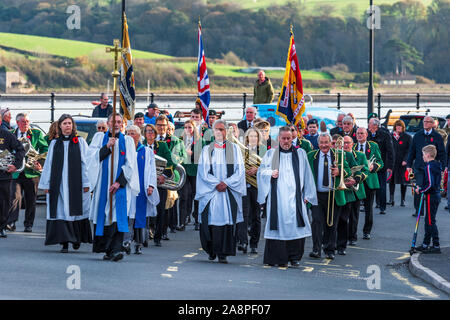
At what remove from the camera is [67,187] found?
482 inches

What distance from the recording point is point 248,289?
31.1 ft

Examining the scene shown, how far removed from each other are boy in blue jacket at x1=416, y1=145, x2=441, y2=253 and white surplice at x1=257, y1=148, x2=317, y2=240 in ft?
5.73

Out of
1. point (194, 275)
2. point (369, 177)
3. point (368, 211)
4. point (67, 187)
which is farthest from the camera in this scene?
point (369, 177)

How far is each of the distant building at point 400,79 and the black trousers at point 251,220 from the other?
83822mm

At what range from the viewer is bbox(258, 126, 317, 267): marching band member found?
11.5 metres

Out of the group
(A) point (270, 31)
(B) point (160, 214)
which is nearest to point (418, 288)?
(B) point (160, 214)

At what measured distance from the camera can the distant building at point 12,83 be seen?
77.9m

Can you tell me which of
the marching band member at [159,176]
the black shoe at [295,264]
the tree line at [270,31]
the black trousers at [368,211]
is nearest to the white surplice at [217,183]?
the black shoe at [295,264]

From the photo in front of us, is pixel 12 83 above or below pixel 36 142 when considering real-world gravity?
above

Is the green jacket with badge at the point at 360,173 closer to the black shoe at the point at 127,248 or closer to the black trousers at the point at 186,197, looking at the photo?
the black trousers at the point at 186,197

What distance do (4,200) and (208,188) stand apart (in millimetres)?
3430

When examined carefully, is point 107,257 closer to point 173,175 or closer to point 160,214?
point 160,214

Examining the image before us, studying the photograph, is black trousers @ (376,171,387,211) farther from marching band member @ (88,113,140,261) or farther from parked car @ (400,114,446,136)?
parked car @ (400,114,446,136)

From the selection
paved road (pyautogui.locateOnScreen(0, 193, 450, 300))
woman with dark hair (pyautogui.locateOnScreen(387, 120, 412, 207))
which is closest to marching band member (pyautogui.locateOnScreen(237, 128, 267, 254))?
paved road (pyautogui.locateOnScreen(0, 193, 450, 300))
